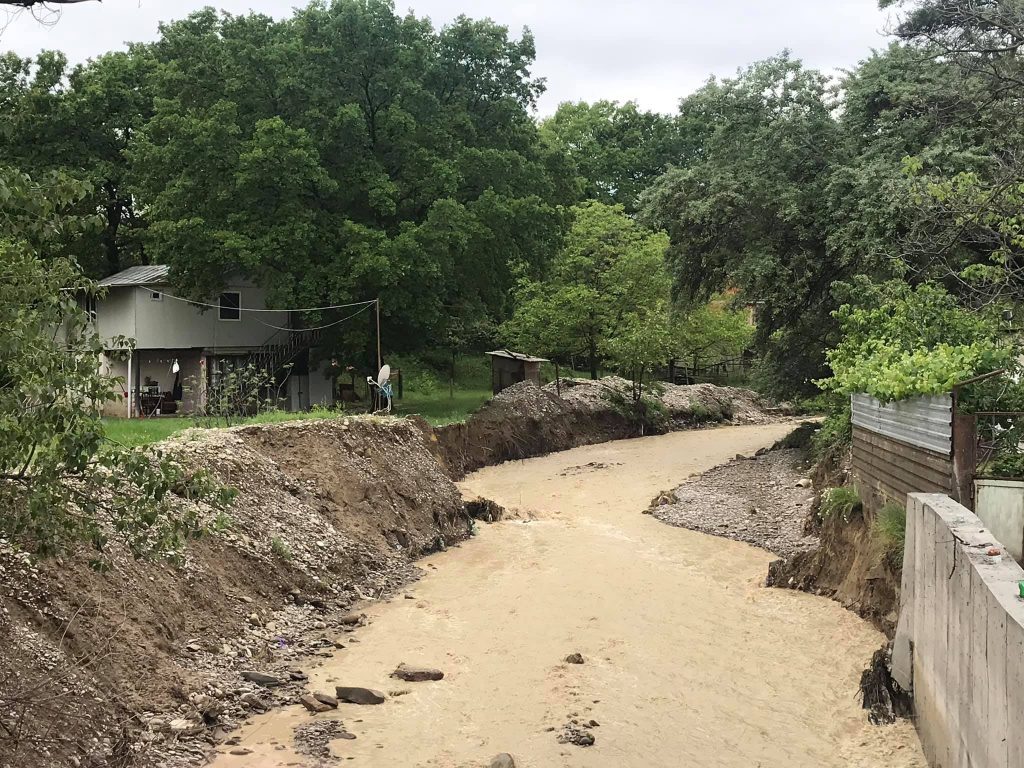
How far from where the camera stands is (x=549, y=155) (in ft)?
120

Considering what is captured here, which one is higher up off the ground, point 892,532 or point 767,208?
point 767,208

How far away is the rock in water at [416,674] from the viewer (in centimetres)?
1106

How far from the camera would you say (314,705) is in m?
9.93

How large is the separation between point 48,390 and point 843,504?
39.8 ft

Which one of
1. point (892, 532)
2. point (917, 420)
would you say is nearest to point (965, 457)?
point (917, 420)

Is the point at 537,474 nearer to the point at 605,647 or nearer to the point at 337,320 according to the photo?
the point at 337,320

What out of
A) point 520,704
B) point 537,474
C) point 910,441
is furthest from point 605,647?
point 537,474

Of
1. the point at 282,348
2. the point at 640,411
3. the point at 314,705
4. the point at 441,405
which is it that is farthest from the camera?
the point at 640,411

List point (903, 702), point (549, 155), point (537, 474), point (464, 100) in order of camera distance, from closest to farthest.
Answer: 1. point (903, 702)
2. point (537, 474)
3. point (464, 100)
4. point (549, 155)

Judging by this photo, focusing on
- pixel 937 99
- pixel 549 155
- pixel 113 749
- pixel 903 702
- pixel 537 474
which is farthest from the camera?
pixel 549 155

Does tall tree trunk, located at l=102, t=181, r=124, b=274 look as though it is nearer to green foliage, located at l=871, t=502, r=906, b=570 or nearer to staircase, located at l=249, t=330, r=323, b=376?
staircase, located at l=249, t=330, r=323, b=376

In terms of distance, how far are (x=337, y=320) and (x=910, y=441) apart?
72.5ft

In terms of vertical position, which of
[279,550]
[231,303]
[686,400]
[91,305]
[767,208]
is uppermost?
[767,208]

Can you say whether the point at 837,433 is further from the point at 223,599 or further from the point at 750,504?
the point at 223,599
